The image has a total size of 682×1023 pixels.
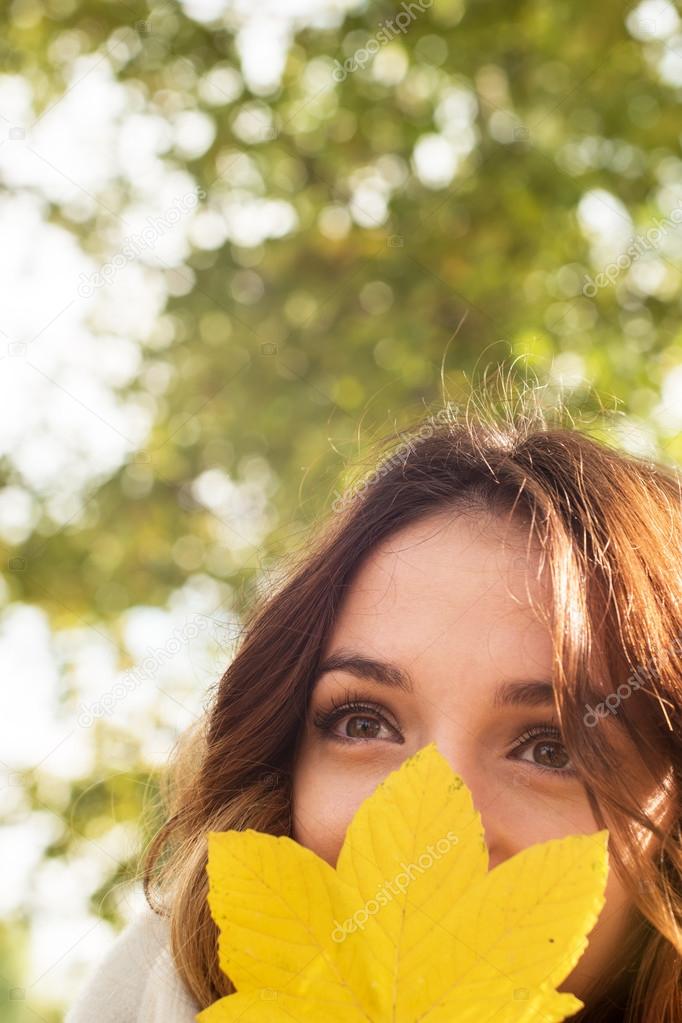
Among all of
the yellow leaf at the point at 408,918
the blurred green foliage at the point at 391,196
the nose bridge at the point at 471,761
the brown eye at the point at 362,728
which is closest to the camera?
the yellow leaf at the point at 408,918

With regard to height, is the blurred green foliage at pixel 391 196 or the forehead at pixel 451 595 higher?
the forehead at pixel 451 595

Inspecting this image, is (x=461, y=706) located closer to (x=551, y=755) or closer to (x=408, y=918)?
(x=551, y=755)

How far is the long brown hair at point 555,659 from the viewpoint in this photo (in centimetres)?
128

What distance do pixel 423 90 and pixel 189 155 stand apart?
3.76 ft

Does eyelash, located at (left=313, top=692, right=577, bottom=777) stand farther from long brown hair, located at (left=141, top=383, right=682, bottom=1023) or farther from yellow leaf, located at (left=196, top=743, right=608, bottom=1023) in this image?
yellow leaf, located at (left=196, top=743, right=608, bottom=1023)

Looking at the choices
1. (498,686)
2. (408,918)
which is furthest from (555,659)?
(408,918)

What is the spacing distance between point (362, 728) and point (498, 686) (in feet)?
0.71

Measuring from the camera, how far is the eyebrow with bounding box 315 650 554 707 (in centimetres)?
124

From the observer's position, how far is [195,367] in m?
5.58

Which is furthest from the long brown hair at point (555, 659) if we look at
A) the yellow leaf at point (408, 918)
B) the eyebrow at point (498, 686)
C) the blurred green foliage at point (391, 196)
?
the blurred green foliage at point (391, 196)

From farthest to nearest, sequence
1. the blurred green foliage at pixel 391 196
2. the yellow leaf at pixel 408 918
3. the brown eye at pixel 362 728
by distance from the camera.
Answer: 1. the blurred green foliage at pixel 391 196
2. the brown eye at pixel 362 728
3. the yellow leaf at pixel 408 918

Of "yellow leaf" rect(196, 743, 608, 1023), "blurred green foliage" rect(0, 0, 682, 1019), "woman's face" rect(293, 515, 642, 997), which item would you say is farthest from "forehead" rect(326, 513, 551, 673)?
"blurred green foliage" rect(0, 0, 682, 1019)

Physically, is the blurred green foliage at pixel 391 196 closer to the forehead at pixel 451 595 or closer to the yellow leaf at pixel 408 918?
the forehead at pixel 451 595

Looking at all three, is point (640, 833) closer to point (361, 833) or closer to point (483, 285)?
point (361, 833)
